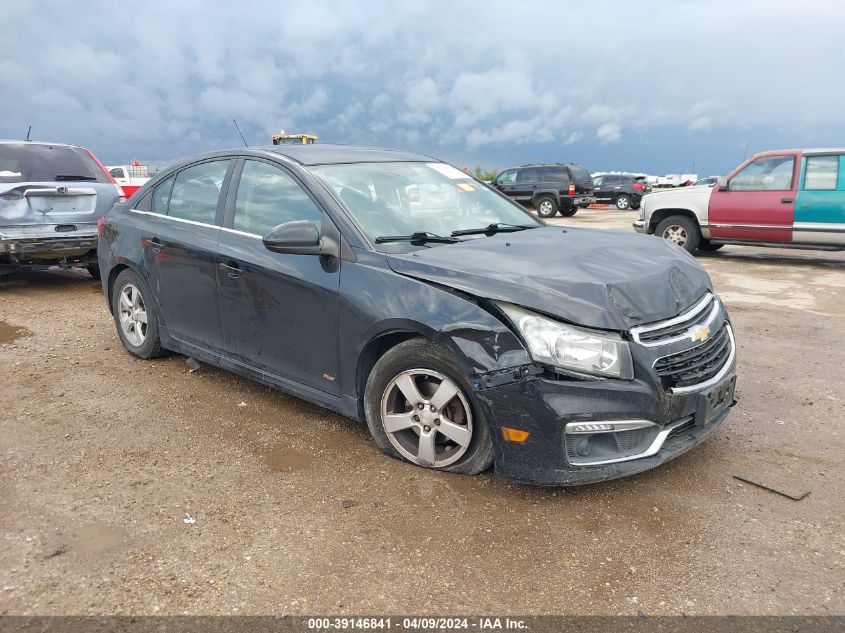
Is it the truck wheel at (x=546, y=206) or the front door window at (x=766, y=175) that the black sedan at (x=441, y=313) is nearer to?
the front door window at (x=766, y=175)

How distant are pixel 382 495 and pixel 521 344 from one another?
101cm

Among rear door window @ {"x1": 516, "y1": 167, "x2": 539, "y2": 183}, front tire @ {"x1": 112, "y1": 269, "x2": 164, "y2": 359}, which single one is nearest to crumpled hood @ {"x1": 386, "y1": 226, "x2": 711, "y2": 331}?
front tire @ {"x1": 112, "y1": 269, "x2": 164, "y2": 359}

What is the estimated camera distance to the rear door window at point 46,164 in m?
7.97

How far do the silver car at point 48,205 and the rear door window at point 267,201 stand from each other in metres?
4.68

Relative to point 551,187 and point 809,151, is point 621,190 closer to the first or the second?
point 551,187

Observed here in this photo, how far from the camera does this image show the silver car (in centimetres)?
772

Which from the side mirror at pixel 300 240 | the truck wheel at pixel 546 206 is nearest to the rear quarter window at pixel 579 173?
the truck wheel at pixel 546 206

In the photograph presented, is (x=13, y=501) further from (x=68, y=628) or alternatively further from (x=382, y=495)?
(x=382, y=495)

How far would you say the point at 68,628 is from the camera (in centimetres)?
239

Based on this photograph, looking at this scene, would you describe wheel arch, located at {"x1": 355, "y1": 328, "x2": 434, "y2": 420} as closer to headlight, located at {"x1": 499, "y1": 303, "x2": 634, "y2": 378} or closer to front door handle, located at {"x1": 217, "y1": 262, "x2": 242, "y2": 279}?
headlight, located at {"x1": 499, "y1": 303, "x2": 634, "y2": 378}

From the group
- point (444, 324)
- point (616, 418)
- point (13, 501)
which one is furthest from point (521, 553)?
point (13, 501)

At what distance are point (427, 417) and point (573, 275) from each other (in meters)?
0.96

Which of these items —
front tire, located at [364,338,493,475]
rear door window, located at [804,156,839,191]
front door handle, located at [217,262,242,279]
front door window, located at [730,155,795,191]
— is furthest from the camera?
front door window, located at [730,155,795,191]

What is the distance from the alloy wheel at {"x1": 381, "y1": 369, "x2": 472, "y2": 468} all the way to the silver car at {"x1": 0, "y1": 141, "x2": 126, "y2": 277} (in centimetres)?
606
